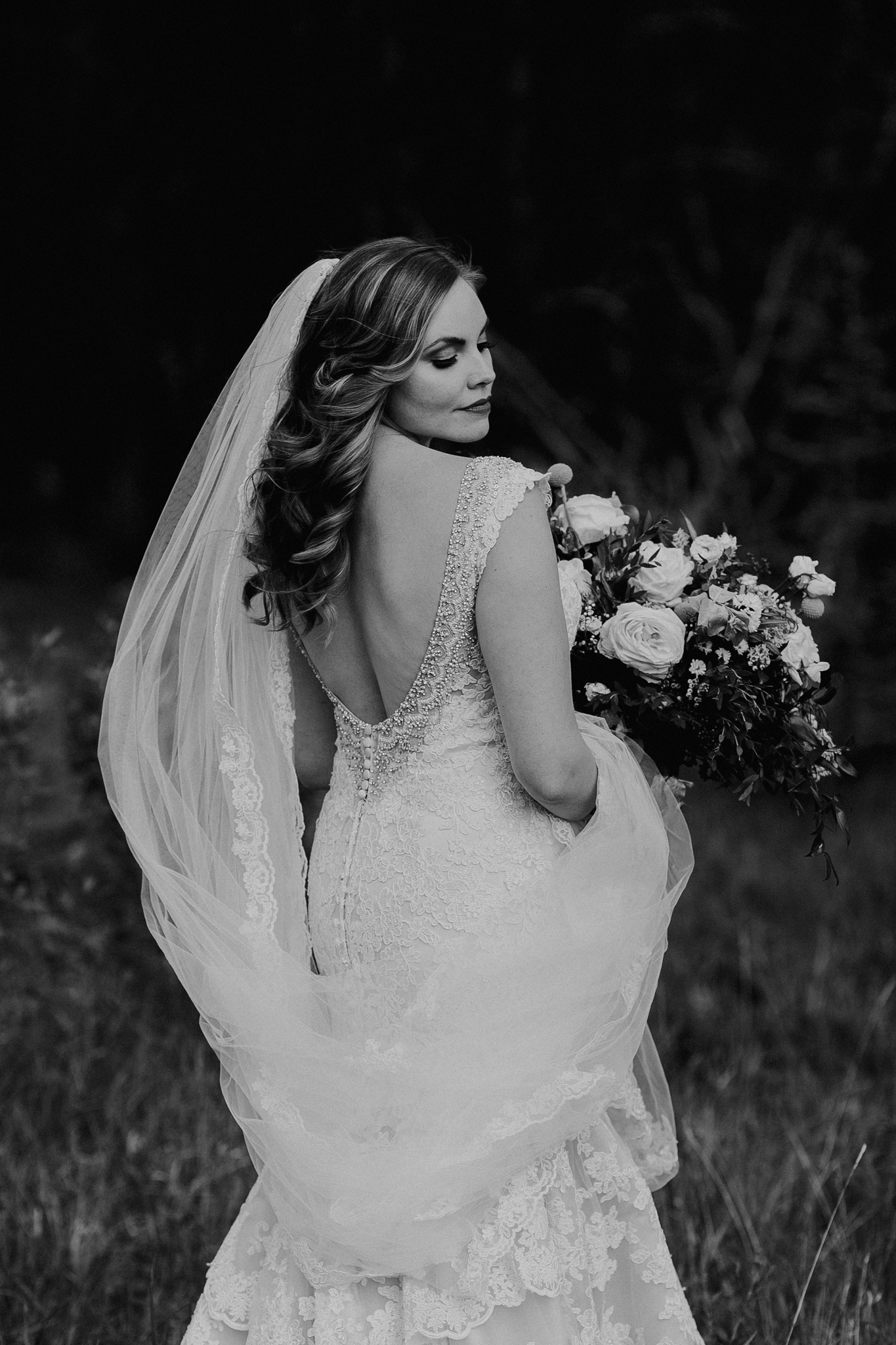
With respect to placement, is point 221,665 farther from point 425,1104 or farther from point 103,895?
point 103,895

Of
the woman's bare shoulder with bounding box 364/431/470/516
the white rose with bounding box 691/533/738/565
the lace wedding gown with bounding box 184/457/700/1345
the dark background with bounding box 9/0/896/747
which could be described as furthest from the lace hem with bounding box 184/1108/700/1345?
the dark background with bounding box 9/0/896/747

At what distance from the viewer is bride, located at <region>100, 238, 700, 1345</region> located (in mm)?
2281

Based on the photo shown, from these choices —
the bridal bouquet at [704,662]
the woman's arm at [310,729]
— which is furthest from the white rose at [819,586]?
the woman's arm at [310,729]

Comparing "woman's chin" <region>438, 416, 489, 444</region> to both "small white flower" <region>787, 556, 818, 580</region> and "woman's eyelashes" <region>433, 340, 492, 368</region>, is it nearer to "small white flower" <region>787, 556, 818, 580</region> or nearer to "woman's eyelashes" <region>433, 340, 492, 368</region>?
"woman's eyelashes" <region>433, 340, 492, 368</region>

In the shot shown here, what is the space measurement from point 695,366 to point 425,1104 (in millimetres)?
6451

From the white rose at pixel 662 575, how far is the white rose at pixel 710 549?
0.04 meters

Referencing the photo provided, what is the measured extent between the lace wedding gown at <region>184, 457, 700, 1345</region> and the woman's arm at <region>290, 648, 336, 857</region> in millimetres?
191

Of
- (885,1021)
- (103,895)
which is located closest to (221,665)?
(103,895)

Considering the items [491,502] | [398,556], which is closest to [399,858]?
[398,556]

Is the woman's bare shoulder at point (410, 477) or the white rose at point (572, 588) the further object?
the white rose at point (572, 588)

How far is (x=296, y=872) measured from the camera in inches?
102

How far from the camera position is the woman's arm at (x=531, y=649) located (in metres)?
2.32

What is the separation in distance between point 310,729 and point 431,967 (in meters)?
0.60

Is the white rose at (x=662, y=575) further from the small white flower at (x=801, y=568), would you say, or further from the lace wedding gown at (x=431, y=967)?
the lace wedding gown at (x=431, y=967)
